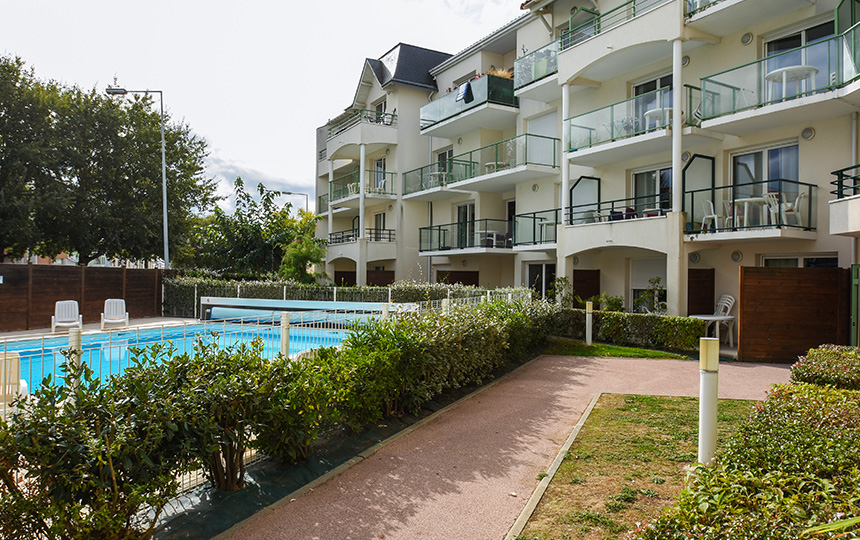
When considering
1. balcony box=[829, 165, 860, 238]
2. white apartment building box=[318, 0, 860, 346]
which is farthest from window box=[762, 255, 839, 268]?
balcony box=[829, 165, 860, 238]

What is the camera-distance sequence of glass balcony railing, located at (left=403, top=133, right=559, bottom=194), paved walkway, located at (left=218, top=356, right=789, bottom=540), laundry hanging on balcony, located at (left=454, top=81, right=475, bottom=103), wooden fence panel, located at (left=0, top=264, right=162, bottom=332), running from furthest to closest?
1. laundry hanging on balcony, located at (left=454, top=81, right=475, bottom=103)
2. glass balcony railing, located at (left=403, top=133, right=559, bottom=194)
3. wooden fence panel, located at (left=0, top=264, right=162, bottom=332)
4. paved walkway, located at (left=218, top=356, right=789, bottom=540)

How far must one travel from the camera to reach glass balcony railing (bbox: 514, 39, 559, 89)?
19016mm

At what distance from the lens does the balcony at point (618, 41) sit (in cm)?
1488

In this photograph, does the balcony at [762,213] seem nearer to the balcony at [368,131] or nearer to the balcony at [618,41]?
the balcony at [618,41]

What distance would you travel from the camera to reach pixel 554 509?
4.58 metres

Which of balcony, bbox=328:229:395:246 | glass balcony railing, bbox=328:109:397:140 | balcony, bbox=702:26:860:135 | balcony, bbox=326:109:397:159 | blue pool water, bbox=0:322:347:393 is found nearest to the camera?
blue pool water, bbox=0:322:347:393

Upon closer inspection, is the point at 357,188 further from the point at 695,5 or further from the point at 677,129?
the point at 695,5


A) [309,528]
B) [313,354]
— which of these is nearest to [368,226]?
[313,354]

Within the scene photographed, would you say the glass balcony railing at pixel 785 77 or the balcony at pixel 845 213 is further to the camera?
the glass balcony railing at pixel 785 77

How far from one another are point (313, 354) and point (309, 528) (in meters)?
2.84

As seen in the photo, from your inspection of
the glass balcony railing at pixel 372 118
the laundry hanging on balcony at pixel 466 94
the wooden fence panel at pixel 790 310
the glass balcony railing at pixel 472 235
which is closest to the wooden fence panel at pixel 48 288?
the glass balcony railing at pixel 372 118

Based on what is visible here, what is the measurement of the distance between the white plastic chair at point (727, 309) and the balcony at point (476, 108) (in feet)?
37.1

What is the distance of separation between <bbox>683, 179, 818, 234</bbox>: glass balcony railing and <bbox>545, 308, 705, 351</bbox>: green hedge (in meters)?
2.68

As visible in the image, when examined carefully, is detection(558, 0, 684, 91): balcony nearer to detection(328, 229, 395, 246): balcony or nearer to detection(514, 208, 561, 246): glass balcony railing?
detection(514, 208, 561, 246): glass balcony railing
